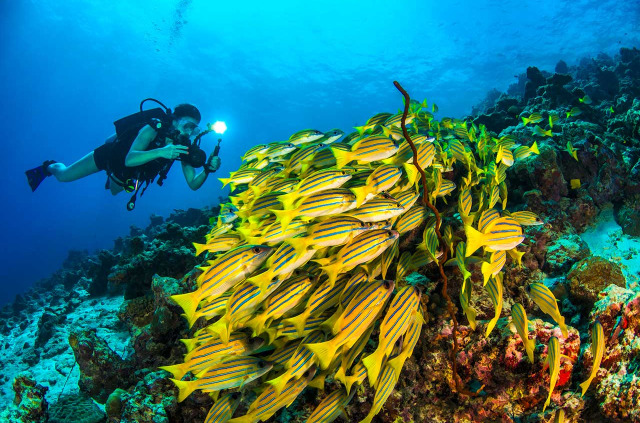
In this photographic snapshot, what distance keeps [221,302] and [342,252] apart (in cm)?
131

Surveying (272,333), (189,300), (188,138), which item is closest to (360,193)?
(272,333)

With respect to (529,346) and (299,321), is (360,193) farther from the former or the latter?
(529,346)

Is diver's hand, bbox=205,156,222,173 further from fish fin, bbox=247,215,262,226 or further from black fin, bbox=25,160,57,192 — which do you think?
black fin, bbox=25,160,57,192

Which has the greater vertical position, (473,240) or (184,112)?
(184,112)

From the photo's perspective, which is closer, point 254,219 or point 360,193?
point 360,193

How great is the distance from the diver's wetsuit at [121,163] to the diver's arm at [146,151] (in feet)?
2.13

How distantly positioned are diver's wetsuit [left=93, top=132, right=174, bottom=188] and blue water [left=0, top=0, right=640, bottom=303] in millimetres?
50324

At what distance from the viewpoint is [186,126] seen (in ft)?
27.7

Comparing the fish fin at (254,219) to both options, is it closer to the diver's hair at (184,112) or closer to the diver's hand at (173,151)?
the diver's hand at (173,151)

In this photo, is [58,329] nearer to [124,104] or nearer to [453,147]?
[453,147]

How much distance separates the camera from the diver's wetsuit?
8.55 m

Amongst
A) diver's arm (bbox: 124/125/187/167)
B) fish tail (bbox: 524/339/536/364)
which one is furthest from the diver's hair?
fish tail (bbox: 524/339/536/364)

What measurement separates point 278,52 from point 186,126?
2497 inches

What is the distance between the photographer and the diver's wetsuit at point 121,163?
8555 mm
